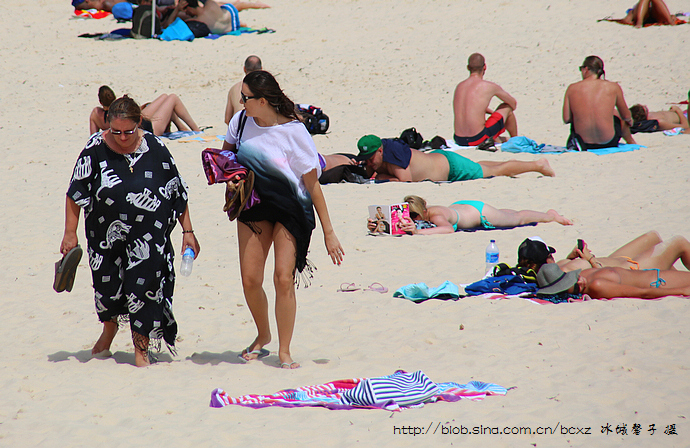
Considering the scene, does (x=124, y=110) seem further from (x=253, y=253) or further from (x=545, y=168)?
(x=545, y=168)

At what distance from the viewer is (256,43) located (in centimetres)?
1606

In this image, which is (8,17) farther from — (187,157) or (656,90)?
(656,90)

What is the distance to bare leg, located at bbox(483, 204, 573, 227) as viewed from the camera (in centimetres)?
661

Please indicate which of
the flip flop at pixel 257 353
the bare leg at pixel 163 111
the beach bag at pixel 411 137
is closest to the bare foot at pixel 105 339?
the flip flop at pixel 257 353

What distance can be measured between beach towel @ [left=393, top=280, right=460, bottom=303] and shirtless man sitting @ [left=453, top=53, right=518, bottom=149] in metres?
5.12

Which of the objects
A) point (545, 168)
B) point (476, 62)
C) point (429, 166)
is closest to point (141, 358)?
point (429, 166)

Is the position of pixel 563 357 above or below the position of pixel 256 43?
below

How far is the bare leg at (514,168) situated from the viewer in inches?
323

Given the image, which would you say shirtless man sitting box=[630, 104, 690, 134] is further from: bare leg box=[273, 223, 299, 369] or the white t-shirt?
bare leg box=[273, 223, 299, 369]

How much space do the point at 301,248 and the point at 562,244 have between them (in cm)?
317

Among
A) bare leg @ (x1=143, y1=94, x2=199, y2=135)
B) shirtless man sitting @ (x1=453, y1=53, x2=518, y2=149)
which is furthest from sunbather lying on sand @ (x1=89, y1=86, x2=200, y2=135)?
shirtless man sitting @ (x1=453, y1=53, x2=518, y2=149)

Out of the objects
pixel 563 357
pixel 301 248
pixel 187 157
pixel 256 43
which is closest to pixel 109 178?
pixel 301 248

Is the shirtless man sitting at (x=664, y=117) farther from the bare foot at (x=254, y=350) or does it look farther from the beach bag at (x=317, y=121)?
the bare foot at (x=254, y=350)

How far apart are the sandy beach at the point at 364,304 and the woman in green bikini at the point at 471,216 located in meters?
0.22
